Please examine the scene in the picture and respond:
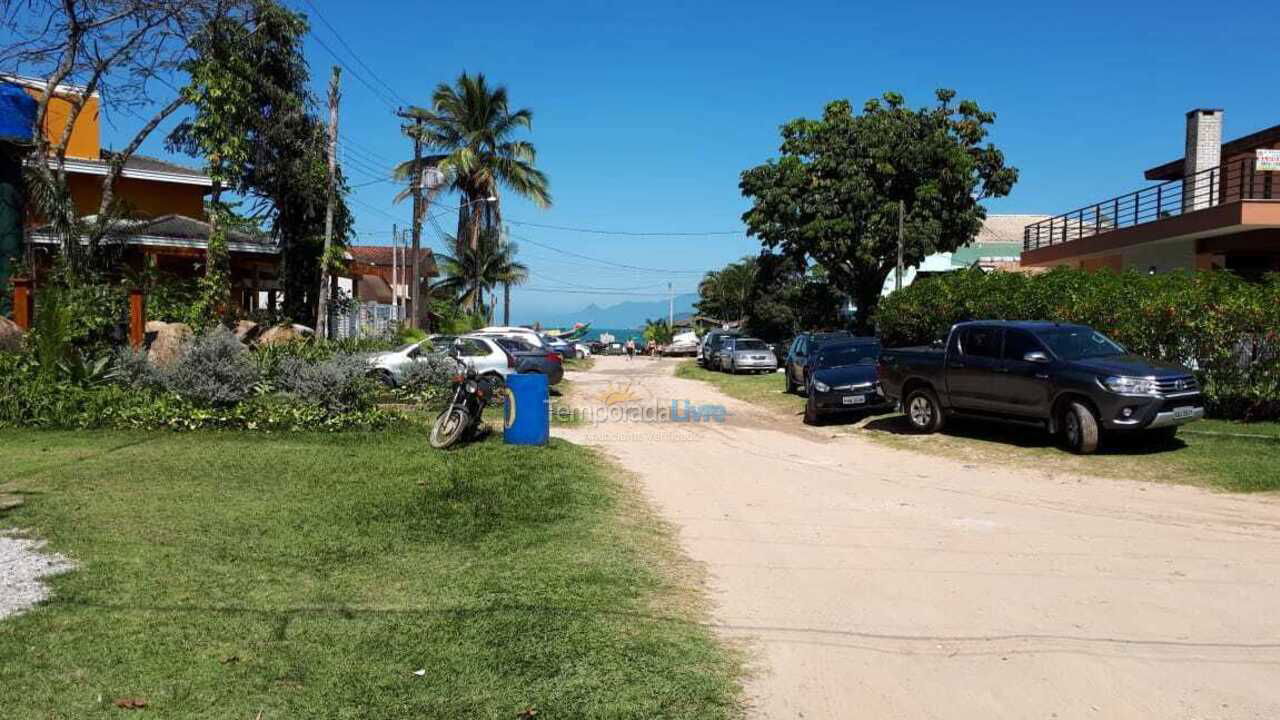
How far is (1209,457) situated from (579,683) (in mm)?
10223

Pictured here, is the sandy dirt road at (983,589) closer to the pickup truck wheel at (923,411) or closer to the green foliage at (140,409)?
the pickup truck wheel at (923,411)

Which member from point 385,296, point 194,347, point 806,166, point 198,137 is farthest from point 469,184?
point 194,347

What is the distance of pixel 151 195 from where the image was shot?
3166 centimetres

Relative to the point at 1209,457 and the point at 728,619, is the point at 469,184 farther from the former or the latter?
the point at 728,619

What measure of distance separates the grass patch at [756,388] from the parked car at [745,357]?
435 millimetres

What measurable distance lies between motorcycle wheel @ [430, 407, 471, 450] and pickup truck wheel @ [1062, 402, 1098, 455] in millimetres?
8034

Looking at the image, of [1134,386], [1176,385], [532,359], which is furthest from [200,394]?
[1176,385]

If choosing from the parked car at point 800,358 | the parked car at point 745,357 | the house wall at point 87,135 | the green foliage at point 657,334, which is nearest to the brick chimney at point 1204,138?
the parked car at point 800,358

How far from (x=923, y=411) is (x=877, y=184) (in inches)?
909

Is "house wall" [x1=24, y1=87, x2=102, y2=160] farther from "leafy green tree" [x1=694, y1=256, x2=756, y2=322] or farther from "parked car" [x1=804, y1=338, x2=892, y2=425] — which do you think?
"leafy green tree" [x1=694, y1=256, x2=756, y2=322]

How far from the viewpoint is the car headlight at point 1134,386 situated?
11938mm

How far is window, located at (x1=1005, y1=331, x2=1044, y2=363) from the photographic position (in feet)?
43.6

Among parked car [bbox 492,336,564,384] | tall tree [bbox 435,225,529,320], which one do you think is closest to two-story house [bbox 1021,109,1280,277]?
parked car [bbox 492,336,564,384]

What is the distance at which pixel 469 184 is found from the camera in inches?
1688
